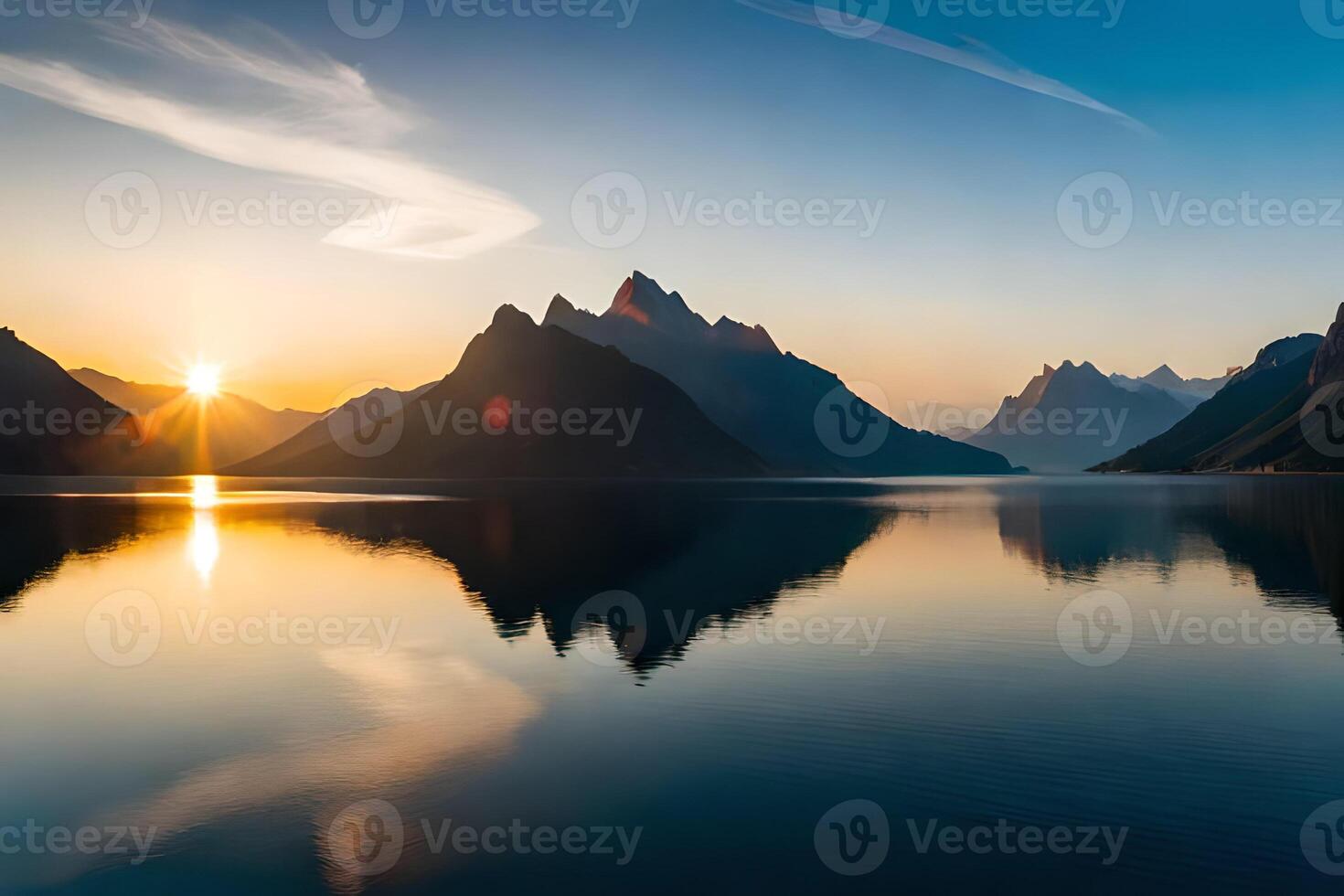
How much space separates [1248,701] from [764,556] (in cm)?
4846

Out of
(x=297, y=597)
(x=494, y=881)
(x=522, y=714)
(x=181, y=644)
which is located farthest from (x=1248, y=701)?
(x=297, y=597)

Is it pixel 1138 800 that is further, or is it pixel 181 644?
pixel 181 644

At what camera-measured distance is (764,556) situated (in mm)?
76750

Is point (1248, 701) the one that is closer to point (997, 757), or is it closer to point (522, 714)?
point (997, 757)
